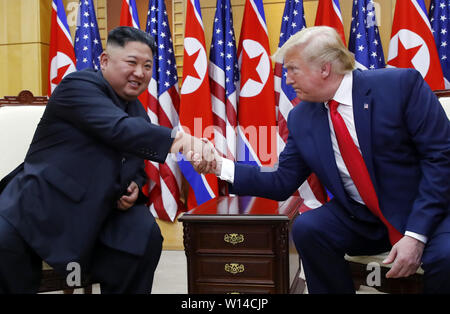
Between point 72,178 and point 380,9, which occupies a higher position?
point 380,9

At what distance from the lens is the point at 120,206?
209 centimetres

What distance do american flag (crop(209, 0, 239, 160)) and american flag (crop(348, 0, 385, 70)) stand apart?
1072 mm

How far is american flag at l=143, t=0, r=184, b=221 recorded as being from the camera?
4.17 meters

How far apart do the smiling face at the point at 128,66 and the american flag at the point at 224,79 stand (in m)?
2.01

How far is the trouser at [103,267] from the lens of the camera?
1809 millimetres

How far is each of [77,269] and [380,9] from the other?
11.7 feet

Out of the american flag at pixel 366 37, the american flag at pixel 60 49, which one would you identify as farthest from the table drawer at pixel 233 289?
the american flag at pixel 60 49

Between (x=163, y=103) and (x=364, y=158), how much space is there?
2.58m

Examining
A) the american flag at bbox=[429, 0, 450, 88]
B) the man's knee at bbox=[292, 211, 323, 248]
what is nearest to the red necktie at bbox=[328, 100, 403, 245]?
the man's knee at bbox=[292, 211, 323, 248]

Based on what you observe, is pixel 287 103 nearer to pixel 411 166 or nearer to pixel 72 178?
pixel 411 166

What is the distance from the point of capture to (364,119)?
6.26 feet

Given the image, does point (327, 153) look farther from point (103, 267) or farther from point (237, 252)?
point (103, 267)

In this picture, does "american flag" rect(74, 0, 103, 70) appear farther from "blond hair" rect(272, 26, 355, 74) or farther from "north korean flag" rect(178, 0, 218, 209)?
"blond hair" rect(272, 26, 355, 74)
